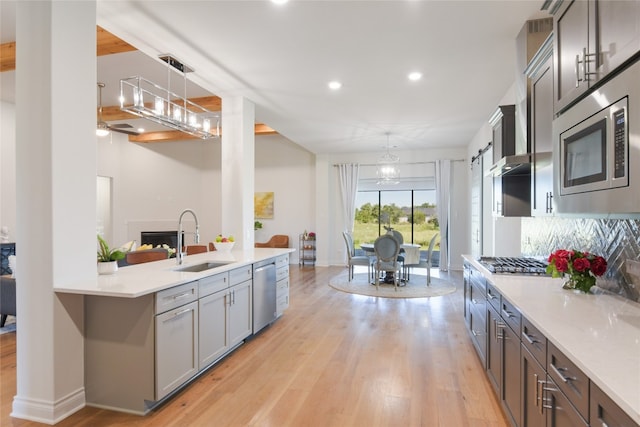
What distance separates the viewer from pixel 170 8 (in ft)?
9.24

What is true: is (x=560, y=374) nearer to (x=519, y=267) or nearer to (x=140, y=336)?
(x=519, y=267)

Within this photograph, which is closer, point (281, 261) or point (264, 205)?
point (281, 261)

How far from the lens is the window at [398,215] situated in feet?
29.1

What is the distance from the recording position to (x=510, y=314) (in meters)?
2.04

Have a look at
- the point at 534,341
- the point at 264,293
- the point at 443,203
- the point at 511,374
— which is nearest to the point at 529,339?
the point at 534,341

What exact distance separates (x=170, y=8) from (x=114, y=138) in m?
7.77

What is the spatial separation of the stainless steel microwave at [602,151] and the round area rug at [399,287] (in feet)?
13.6

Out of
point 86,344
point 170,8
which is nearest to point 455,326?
point 86,344

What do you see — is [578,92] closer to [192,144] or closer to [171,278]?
[171,278]

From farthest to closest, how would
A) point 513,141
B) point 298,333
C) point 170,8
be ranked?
point 298,333 < point 513,141 < point 170,8

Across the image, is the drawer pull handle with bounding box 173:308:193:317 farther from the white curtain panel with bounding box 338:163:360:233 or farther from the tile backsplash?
the white curtain panel with bounding box 338:163:360:233

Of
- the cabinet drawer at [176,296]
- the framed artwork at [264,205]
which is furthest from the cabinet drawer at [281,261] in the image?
the framed artwork at [264,205]

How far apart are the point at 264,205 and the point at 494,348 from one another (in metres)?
7.84

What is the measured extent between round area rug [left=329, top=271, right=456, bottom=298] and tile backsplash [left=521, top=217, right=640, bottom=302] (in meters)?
2.94
